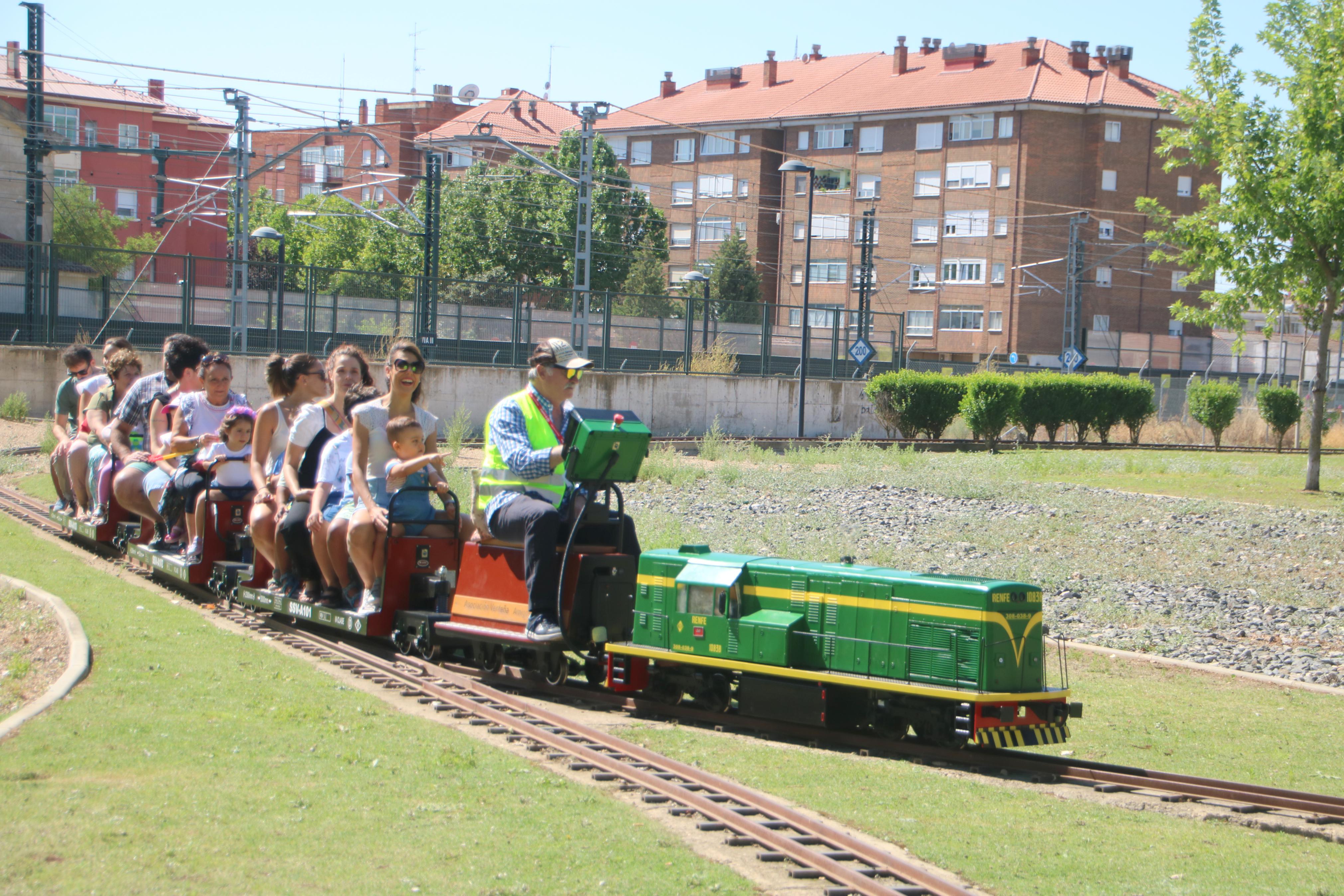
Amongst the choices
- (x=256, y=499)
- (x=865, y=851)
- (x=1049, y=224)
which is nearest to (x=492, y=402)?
(x=256, y=499)

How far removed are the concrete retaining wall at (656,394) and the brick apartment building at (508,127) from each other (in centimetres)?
5189

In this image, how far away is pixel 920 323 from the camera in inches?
3393

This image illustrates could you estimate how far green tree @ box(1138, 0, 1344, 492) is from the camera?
24484 mm

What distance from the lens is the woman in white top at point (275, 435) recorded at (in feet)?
36.3

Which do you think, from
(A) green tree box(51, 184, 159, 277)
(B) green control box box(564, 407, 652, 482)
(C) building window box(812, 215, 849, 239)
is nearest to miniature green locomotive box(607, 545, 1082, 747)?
(B) green control box box(564, 407, 652, 482)

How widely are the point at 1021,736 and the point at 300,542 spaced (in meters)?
6.28

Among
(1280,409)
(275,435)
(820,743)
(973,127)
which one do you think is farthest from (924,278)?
(820,743)

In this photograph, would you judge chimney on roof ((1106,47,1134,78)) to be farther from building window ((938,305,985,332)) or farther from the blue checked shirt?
the blue checked shirt

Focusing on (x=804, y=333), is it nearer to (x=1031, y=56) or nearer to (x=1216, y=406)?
(x=1216, y=406)

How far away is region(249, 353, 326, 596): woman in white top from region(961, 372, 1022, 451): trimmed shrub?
103ft

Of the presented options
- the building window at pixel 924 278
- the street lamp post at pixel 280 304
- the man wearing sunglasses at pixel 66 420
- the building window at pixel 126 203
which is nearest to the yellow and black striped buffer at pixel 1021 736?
the man wearing sunglasses at pixel 66 420

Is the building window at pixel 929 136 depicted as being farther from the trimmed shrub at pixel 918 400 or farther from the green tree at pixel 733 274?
the trimmed shrub at pixel 918 400

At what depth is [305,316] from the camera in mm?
36250

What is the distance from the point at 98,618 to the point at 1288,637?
11.6m
